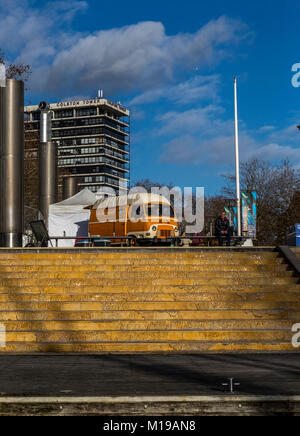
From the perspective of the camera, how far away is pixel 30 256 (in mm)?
15148

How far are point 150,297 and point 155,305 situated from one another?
0.51 meters

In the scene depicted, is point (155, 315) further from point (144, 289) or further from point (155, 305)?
point (144, 289)

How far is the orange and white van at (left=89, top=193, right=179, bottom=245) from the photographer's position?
2344 centimetres

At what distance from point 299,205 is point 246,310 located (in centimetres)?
3106

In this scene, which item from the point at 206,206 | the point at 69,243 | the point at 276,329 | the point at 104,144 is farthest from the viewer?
the point at 104,144

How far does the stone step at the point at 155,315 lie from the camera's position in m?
11.3

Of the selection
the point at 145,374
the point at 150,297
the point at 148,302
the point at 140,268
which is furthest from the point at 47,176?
the point at 145,374

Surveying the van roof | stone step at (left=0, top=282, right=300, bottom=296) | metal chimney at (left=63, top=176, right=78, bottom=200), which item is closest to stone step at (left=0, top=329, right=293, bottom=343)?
stone step at (left=0, top=282, right=300, bottom=296)

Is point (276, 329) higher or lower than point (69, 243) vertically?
lower

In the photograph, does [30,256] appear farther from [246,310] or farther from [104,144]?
[104,144]

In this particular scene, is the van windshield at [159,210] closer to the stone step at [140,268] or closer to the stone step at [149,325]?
the stone step at [140,268]

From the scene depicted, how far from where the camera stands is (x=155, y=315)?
11.4m
